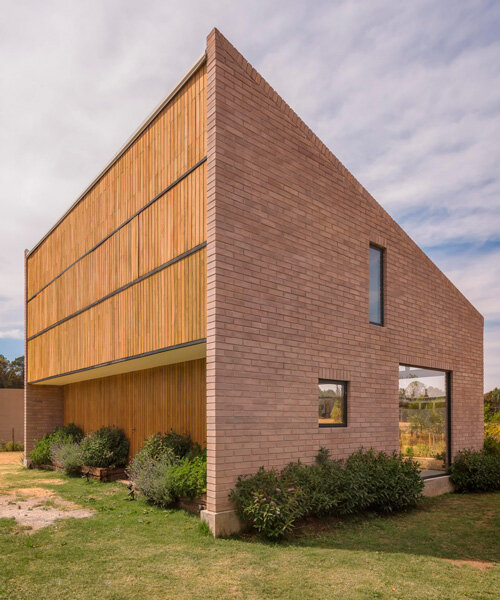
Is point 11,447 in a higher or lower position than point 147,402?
lower

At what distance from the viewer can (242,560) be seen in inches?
252

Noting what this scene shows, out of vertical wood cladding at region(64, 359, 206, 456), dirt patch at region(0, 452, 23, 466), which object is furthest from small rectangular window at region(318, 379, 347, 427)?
dirt patch at region(0, 452, 23, 466)

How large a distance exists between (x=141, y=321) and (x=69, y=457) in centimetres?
607

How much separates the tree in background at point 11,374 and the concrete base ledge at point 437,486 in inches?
1648

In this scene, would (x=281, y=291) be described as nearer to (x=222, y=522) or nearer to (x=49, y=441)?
(x=222, y=522)

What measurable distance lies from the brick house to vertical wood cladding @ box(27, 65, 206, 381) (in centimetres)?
5

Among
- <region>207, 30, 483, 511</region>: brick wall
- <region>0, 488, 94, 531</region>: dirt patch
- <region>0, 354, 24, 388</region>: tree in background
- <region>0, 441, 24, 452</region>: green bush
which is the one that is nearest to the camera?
<region>207, 30, 483, 511</region>: brick wall

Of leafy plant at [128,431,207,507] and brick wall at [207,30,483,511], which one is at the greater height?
brick wall at [207,30,483,511]

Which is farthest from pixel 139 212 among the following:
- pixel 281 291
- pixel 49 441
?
pixel 49 441

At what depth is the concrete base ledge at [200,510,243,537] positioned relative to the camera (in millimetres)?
7250

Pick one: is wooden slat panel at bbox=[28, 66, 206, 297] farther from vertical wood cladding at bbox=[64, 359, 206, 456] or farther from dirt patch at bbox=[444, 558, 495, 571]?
dirt patch at bbox=[444, 558, 495, 571]

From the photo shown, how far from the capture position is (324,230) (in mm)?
9984

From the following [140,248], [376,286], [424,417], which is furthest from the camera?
[424,417]

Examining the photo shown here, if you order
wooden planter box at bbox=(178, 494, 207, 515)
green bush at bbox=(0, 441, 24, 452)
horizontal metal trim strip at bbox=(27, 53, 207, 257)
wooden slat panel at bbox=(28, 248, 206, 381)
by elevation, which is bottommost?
green bush at bbox=(0, 441, 24, 452)
